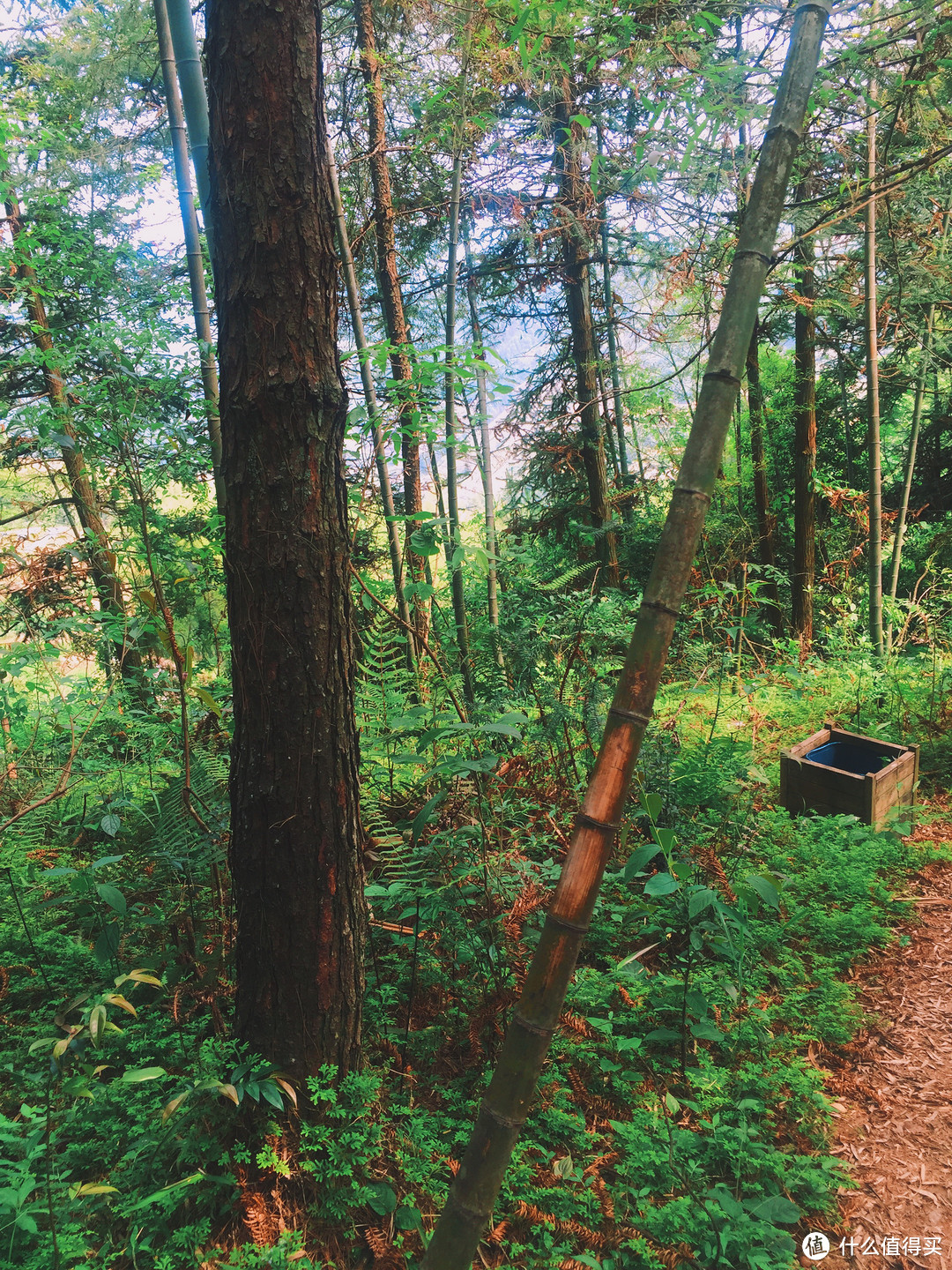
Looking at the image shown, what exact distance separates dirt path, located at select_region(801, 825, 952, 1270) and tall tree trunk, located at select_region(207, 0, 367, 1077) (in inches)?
62.2

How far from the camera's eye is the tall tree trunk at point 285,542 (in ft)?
6.06

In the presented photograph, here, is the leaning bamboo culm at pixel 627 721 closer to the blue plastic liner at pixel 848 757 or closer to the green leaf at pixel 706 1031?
the green leaf at pixel 706 1031

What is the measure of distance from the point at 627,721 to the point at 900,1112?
223cm

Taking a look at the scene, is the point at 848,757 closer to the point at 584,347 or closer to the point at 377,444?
the point at 377,444

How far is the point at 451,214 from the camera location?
553cm

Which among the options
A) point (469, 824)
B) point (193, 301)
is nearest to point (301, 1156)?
point (469, 824)

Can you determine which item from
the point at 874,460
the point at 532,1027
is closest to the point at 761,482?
the point at 874,460

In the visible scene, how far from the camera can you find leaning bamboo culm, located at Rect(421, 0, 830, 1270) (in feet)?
3.74

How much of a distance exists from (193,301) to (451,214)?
2.61 metres

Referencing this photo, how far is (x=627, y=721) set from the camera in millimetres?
1177

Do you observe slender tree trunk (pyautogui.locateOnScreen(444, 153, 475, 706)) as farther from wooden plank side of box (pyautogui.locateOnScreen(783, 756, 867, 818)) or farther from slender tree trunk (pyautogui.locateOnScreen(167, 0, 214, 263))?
wooden plank side of box (pyautogui.locateOnScreen(783, 756, 867, 818))

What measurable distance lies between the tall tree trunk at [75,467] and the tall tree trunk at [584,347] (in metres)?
5.48

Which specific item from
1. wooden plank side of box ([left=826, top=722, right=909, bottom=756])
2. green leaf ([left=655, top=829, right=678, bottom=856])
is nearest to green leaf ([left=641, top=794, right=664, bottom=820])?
green leaf ([left=655, top=829, right=678, bottom=856])

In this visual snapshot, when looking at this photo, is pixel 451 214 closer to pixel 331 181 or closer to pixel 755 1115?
pixel 331 181
